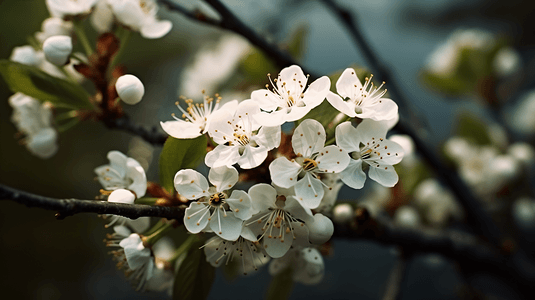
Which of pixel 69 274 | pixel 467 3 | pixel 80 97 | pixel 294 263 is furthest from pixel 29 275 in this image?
pixel 467 3

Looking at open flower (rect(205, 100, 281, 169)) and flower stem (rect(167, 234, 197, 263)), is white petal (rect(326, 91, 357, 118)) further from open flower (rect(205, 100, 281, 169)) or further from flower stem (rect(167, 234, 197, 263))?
flower stem (rect(167, 234, 197, 263))

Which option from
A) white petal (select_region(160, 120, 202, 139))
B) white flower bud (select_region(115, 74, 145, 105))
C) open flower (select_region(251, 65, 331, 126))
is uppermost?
open flower (select_region(251, 65, 331, 126))

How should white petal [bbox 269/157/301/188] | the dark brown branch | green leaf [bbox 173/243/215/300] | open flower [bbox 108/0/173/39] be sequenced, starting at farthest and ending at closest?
open flower [bbox 108/0/173/39] → green leaf [bbox 173/243/215/300] → white petal [bbox 269/157/301/188] → the dark brown branch

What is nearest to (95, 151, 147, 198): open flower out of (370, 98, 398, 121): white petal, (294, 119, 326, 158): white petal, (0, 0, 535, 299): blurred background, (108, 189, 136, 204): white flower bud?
(108, 189, 136, 204): white flower bud

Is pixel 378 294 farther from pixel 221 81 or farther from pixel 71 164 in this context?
pixel 71 164

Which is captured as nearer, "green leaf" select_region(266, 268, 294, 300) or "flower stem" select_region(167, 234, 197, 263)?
"flower stem" select_region(167, 234, 197, 263)

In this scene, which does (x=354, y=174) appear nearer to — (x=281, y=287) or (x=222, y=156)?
(x=222, y=156)

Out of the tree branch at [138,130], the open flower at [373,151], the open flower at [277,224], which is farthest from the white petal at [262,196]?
the tree branch at [138,130]
